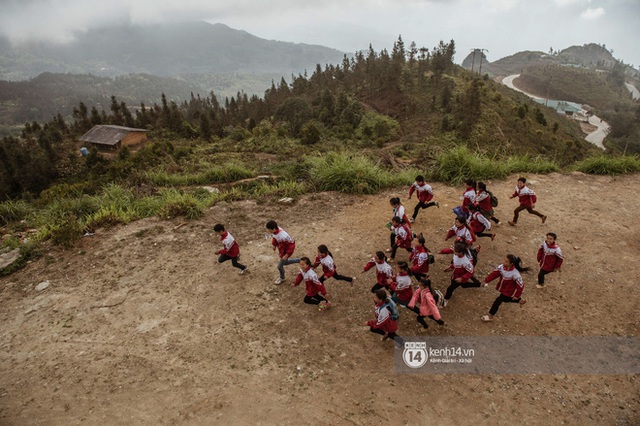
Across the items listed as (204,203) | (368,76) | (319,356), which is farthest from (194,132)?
(319,356)

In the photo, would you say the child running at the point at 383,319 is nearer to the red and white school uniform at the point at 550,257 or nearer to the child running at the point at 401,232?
the child running at the point at 401,232

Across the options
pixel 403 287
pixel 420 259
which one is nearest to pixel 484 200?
pixel 420 259

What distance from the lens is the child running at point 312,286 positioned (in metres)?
6.06

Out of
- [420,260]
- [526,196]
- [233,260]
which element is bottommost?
Answer: [233,260]

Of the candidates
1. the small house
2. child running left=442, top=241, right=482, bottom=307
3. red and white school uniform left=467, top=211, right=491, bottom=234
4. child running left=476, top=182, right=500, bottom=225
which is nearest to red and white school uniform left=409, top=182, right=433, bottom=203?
child running left=476, top=182, right=500, bottom=225

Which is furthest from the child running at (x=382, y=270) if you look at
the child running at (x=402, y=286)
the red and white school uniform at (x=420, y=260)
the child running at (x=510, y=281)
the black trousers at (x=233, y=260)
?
the black trousers at (x=233, y=260)

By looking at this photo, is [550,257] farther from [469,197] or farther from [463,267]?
[469,197]

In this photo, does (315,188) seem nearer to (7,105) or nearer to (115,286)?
(115,286)

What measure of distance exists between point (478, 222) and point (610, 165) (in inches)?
326

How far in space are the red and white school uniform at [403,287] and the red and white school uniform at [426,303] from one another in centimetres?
26

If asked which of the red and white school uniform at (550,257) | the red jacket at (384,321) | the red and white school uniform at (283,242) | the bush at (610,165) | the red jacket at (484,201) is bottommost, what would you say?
the red jacket at (384,321)

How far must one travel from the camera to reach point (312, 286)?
6168 millimetres

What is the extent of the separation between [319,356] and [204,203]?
6.97m

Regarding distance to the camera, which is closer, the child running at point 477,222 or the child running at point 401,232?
the child running at point 401,232
